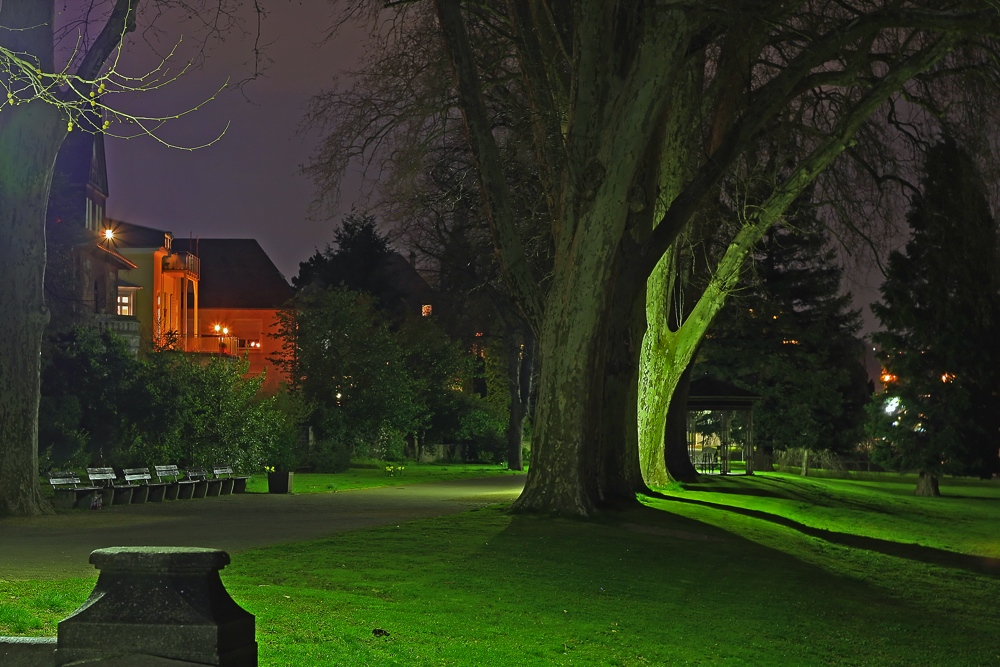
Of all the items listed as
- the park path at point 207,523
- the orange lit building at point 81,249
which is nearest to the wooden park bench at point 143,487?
the park path at point 207,523

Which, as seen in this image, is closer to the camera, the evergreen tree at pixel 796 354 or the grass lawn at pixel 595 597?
the grass lawn at pixel 595 597

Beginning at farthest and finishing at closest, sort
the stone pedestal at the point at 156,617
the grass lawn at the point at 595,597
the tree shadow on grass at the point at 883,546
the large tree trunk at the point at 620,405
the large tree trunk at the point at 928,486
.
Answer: the large tree trunk at the point at 928,486, the large tree trunk at the point at 620,405, the tree shadow on grass at the point at 883,546, the grass lawn at the point at 595,597, the stone pedestal at the point at 156,617

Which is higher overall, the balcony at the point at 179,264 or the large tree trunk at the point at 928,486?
the balcony at the point at 179,264

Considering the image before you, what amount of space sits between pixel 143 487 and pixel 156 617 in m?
22.7

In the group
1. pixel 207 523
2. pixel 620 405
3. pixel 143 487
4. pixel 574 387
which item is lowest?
pixel 207 523

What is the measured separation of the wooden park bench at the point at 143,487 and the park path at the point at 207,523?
57 centimetres

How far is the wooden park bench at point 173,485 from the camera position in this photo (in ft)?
92.5

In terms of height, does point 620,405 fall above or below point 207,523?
above

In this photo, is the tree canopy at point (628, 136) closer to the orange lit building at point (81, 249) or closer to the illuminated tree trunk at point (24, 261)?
the illuminated tree trunk at point (24, 261)

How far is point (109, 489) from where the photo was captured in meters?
25.2

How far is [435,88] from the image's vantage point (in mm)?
25797

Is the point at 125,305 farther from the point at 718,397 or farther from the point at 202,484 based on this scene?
the point at 202,484

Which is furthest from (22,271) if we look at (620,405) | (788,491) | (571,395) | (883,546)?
(788,491)

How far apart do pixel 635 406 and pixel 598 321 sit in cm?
575
